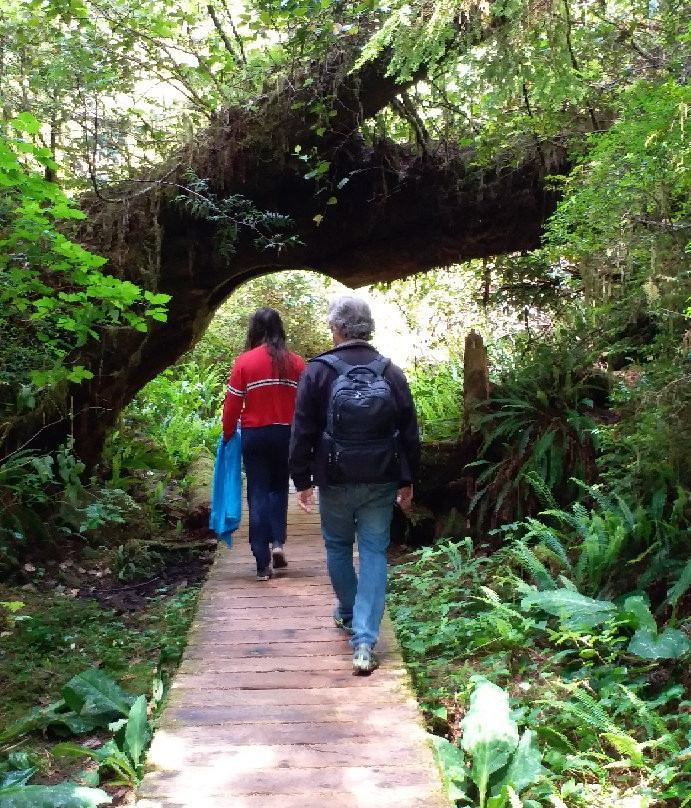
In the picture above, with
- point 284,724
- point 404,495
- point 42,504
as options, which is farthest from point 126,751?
point 42,504

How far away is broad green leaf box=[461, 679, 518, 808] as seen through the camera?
10.3ft

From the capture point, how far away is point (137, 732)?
3.62 metres

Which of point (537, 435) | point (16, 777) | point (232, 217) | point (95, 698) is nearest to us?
point (16, 777)

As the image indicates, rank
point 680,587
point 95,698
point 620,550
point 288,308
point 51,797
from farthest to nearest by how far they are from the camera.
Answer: point 288,308 → point 620,550 → point 95,698 → point 680,587 → point 51,797

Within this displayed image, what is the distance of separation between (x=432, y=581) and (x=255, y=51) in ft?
21.0

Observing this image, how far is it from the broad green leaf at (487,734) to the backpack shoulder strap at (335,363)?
184 centimetres

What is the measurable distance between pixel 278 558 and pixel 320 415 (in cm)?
248

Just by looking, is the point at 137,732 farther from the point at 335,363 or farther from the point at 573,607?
the point at 573,607

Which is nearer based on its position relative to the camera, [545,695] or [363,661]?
[545,695]

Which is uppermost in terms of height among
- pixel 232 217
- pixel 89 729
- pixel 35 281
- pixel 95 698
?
pixel 232 217

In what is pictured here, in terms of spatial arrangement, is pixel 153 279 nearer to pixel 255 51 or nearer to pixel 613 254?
pixel 255 51

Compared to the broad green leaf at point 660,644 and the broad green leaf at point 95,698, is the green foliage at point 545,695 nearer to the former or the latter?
the broad green leaf at point 660,644

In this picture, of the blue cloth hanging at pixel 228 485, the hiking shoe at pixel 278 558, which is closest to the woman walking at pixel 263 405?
the blue cloth hanging at pixel 228 485

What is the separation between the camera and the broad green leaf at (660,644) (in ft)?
12.2
